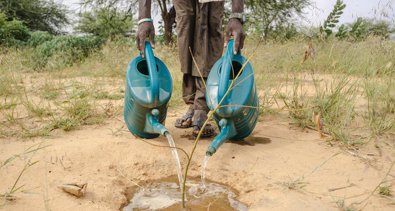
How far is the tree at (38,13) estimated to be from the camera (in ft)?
36.3

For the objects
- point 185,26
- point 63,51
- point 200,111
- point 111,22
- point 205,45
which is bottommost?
point 200,111

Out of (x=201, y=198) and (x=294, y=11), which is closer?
(x=201, y=198)

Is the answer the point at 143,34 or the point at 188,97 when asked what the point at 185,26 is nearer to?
the point at 143,34

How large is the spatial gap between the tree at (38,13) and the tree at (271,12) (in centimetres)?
660

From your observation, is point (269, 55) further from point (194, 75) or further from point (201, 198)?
point (201, 198)

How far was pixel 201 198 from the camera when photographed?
1574 millimetres

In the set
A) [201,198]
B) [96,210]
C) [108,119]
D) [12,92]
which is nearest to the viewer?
[96,210]

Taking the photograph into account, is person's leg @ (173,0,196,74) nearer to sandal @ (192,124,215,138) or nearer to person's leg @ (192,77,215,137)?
person's leg @ (192,77,215,137)

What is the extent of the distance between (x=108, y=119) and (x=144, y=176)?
2.78 ft

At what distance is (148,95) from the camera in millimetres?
1778

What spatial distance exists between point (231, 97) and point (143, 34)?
591mm

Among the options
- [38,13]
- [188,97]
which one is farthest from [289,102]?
[38,13]

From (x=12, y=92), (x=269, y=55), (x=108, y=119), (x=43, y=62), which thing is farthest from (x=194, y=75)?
(x=43, y=62)

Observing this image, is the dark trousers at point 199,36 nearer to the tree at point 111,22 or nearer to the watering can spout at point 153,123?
the watering can spout at point 153,123
